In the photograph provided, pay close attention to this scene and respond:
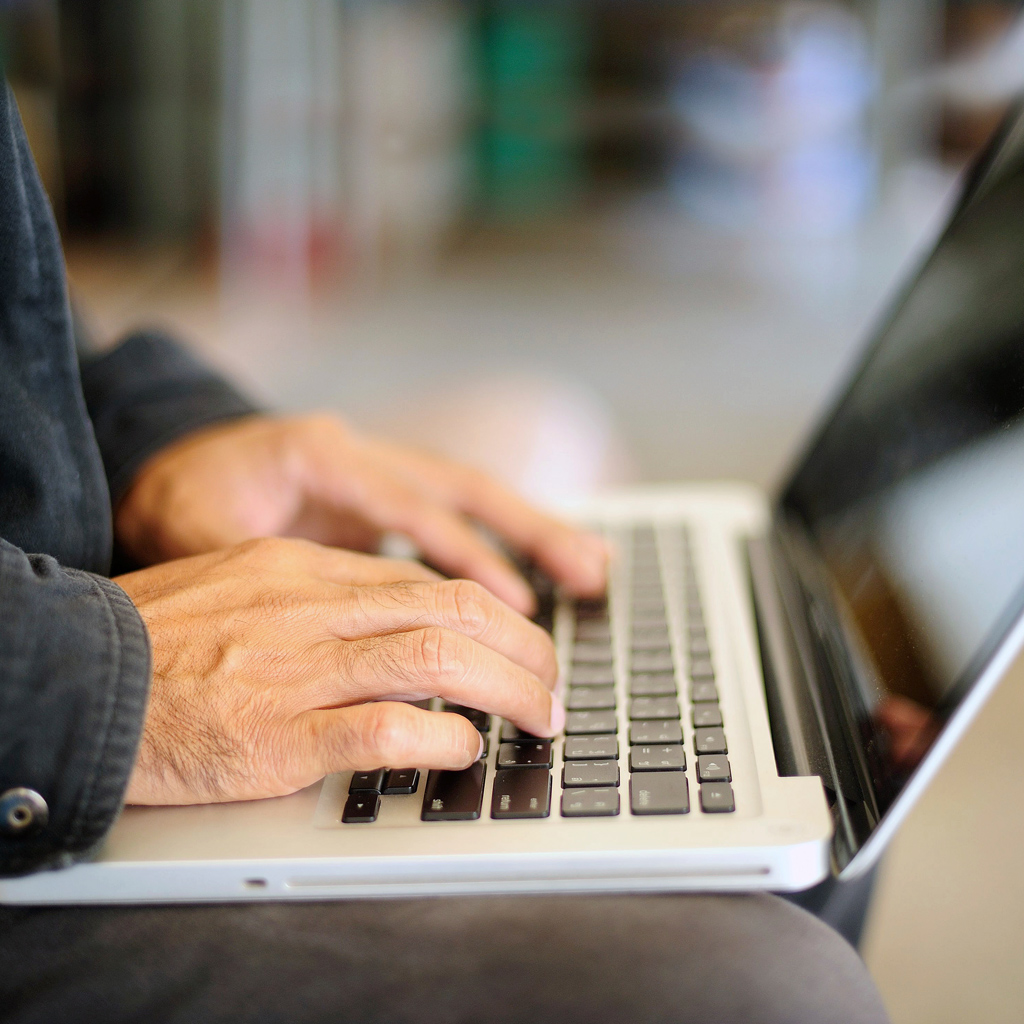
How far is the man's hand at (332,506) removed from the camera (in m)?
0.60

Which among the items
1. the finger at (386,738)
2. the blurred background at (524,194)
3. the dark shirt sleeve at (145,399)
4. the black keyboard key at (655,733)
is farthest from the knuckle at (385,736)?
the blurred background at (524,194)

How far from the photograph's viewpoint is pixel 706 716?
445 mm

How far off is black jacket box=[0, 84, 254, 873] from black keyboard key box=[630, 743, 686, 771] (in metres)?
0.20

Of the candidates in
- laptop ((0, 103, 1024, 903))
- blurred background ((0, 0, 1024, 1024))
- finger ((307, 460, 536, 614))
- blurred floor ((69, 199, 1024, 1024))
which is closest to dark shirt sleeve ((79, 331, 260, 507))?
finger ((307, 460, 536, 614))

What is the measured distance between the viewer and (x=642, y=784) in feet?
1.30

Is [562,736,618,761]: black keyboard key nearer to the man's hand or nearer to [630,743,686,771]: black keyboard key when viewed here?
[630,743,686,771]: black keyboard key

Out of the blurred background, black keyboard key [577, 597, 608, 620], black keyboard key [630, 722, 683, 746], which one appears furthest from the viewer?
the blurred background

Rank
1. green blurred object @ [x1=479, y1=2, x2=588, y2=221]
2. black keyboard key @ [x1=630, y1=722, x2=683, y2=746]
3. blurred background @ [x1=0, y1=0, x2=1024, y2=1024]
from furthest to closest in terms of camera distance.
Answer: green blurred object @ [x1=479, y1=2, x2=588, y2=221], blurred background @ [x1=0, y1=0, x2=1024, y2=1024], black keyboard key @ [x1=630, y1=722, x2=683, y2=746]

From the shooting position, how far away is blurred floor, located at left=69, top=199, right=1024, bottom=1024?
0.50 m

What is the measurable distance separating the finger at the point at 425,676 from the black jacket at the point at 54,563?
76 mm

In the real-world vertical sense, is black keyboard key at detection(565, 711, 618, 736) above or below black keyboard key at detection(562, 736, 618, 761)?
below

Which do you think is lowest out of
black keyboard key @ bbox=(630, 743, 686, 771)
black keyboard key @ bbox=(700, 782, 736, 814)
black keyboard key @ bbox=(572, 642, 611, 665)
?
black keyboard key @ bbox=(572, 642, 611, 665)

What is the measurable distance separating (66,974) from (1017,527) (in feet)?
1.31

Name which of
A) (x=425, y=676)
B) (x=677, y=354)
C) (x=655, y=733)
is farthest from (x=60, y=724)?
(x=677, y=354)
